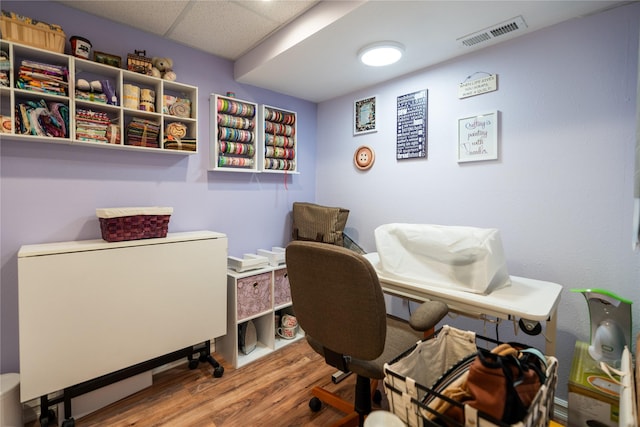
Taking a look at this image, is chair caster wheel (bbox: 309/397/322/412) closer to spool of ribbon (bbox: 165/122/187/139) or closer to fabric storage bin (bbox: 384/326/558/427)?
fabric storage bin (bbox: 384/326/558/427)

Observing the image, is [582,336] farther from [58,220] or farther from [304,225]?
[58,220]

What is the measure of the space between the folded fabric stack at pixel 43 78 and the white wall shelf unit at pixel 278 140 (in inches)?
52.6

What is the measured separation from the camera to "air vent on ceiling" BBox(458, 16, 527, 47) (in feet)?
5.63

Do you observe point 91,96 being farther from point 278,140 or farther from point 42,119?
point 278,140

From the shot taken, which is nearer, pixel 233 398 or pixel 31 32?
pixel 31 32

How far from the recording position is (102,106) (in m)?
1.79

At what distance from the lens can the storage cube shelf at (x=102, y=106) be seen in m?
1.57

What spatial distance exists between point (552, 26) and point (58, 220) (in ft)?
10.2

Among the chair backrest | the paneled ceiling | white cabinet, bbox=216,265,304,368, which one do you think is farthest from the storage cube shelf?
the chair backrest

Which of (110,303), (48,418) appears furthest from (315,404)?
(48,418)

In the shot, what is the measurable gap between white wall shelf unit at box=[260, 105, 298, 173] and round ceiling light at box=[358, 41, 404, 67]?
943mm

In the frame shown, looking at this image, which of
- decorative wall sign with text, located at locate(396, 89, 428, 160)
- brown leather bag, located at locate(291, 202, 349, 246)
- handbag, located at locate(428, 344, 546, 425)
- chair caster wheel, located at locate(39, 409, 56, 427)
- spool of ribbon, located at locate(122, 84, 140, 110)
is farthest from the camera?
brown leather bag, located at locate(291, 202, 349, 246)

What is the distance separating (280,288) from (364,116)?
1.69 metres

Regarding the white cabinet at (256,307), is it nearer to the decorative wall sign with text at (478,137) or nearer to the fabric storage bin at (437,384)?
the fabric storage bin at (437,384)
